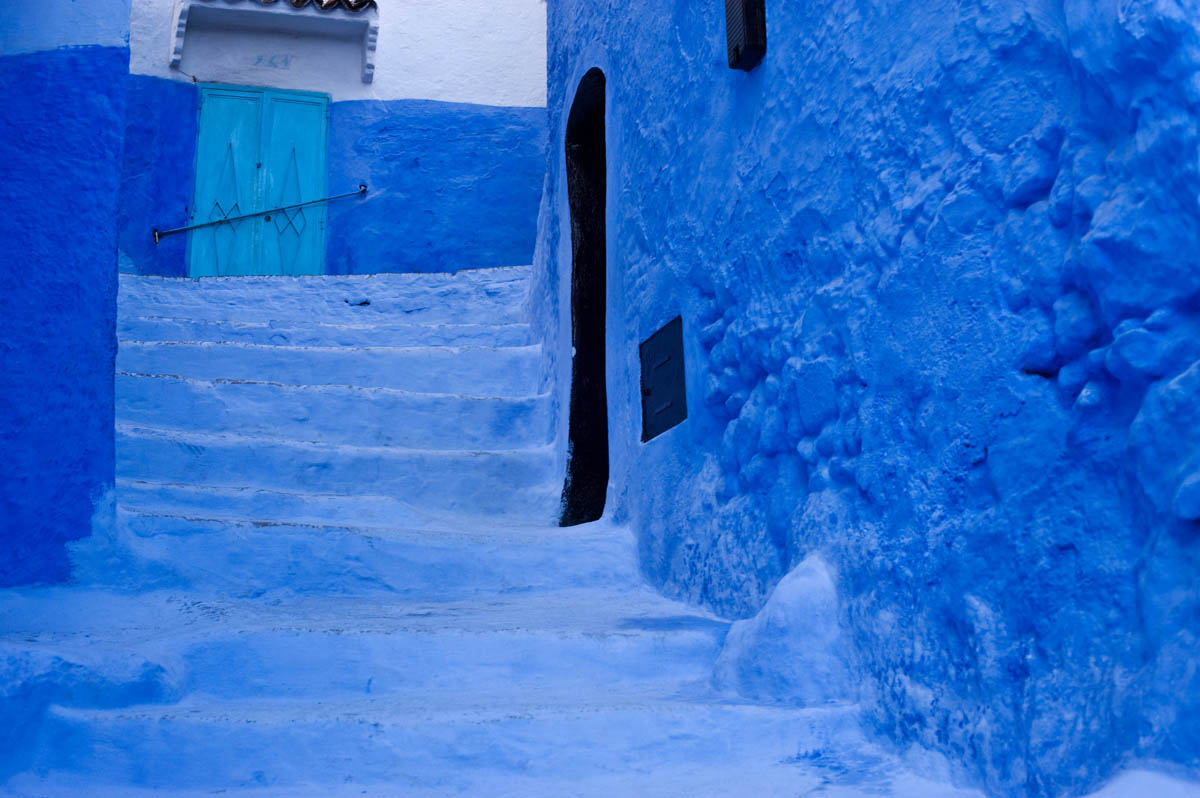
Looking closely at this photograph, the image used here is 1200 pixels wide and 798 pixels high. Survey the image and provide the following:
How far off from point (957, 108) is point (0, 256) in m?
2.06

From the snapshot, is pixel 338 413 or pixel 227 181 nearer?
pixel 338 413

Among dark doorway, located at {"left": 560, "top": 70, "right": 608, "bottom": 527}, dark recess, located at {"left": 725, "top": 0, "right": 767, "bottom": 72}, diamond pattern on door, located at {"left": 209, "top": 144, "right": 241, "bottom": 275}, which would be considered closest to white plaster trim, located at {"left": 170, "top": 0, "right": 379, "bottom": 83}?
diamond pattern on door, located at {"left": 209, "top": 144, "right": 241, "bottom": 275}

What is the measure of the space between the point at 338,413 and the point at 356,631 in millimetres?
2172

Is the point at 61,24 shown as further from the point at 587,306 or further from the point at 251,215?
the point at 251,215

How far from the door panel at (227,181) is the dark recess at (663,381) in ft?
18.2

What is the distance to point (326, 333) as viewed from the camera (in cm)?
543

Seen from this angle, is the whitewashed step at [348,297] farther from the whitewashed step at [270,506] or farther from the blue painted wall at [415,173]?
the whitewashed step at [270,506]

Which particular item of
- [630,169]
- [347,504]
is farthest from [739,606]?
[630,169]

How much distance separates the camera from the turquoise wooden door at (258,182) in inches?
317

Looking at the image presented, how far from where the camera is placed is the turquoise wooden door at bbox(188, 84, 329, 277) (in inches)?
317

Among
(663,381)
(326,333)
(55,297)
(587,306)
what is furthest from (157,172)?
(663,381)

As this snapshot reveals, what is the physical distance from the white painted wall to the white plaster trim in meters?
0.08

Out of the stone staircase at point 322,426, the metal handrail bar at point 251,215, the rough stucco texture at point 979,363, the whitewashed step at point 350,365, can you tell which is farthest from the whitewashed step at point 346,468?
the metal handrail bar at point 251,215

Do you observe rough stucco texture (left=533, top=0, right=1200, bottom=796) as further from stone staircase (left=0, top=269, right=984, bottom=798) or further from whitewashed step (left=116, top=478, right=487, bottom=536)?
whitewashed step (left=116, top=478, right=487, bottom=536)
